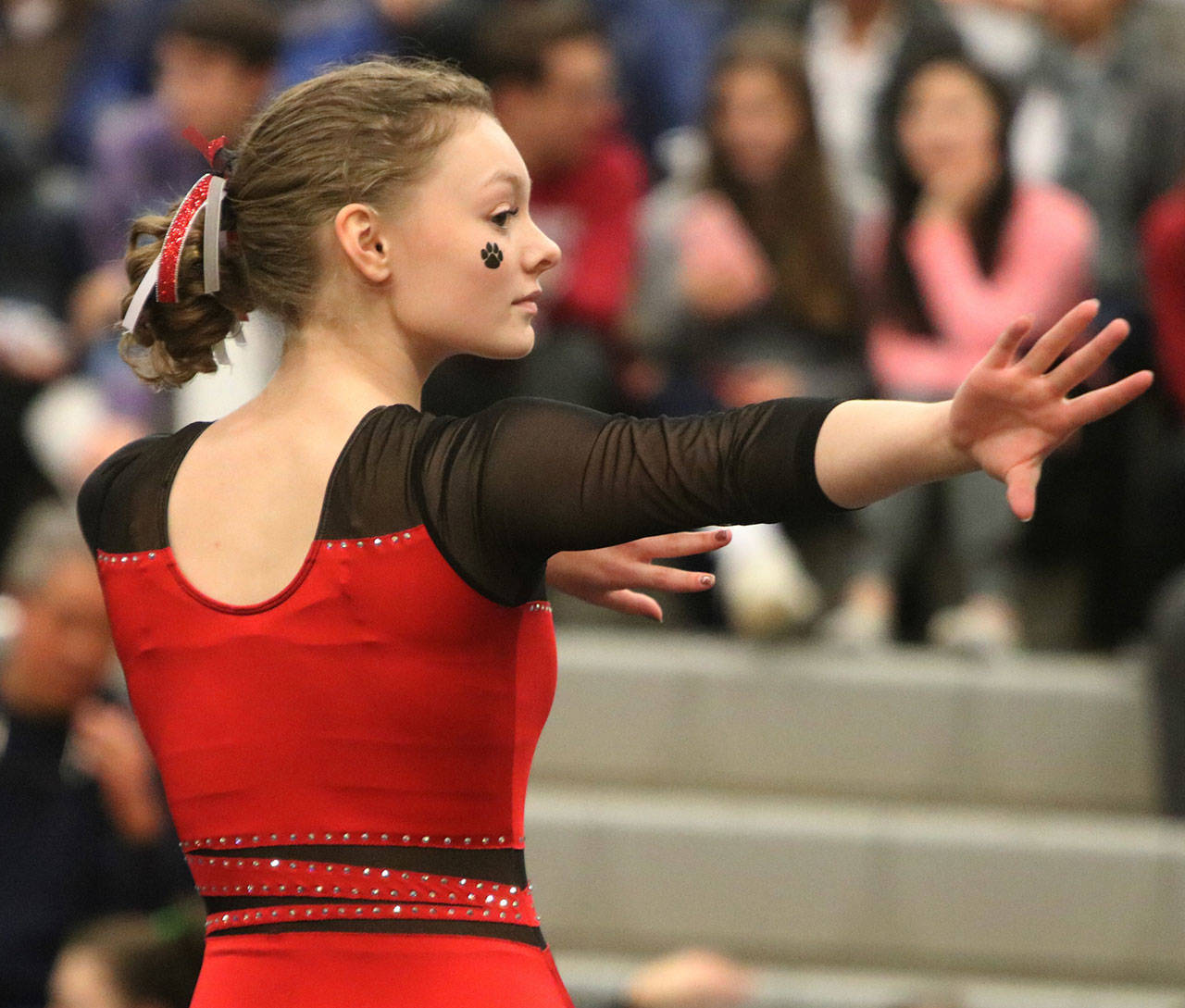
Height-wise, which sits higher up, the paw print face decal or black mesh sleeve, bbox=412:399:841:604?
the paw print face decal

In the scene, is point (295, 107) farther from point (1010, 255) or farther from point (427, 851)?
point (1010, 255)

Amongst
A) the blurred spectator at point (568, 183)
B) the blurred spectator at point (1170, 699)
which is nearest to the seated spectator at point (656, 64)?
the blurred spectator at point (568, 183)

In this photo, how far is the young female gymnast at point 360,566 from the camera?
161 centimetres

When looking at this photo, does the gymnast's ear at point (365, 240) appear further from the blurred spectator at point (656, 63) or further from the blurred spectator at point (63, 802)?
the blurred spectator at point (656, 63)

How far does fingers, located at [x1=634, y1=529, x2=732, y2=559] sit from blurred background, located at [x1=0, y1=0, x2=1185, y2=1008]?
6.15 ft

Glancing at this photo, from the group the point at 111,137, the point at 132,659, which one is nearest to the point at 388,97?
the point at 132,659

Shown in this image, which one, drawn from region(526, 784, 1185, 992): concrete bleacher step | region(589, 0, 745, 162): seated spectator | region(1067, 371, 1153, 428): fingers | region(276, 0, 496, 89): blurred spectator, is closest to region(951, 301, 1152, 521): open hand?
region(1067, 371, 1153, 428): fingers

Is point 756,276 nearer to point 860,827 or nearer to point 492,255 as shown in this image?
point 860,827

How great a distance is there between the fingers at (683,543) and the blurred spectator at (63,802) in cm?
179

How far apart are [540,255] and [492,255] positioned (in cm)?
5

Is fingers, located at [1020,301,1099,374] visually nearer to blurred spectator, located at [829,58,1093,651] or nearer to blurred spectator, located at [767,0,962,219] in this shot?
blurred spectator, located at [829,58,1093,651]

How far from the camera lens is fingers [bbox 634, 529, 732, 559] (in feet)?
5.98

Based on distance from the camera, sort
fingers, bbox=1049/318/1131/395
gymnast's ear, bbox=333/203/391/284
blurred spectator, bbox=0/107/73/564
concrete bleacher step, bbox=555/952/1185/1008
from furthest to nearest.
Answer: blurred spectator, bbox=0/107/73/564
concrete bleacher step, bbox=555/952/1185/1008
gymnast's ear, bbox=333/203/391/284
fingers, bbox=1049/318/1131/395

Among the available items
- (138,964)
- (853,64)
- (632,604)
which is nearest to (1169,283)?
(853,64)
